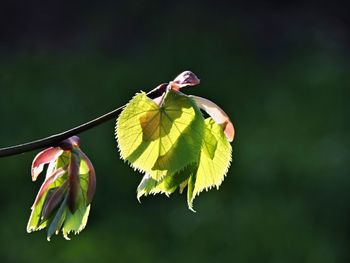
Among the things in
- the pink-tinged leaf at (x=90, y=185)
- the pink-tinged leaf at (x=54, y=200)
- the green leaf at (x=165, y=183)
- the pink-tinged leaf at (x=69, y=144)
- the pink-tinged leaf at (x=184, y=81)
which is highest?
the pink-tinged leaf at (x=184, y=81)

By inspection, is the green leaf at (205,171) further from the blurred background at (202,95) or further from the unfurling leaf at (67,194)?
the blurred background at (202,95)

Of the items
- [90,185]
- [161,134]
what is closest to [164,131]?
[161,134]

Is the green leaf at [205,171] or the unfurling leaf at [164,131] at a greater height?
the unfurling leaf at [164,131]

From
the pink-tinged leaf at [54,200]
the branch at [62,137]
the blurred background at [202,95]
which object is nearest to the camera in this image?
the branch at [62,137]

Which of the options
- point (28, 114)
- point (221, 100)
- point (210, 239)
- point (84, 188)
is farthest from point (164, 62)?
point (84, 188)

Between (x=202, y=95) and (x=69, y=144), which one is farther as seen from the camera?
(x=202, y=95)

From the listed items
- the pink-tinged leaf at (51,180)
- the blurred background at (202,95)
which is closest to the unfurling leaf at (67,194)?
the pink-tinged leaf at (51,180)

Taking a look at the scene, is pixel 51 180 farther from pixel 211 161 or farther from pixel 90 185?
pixel 211 161
